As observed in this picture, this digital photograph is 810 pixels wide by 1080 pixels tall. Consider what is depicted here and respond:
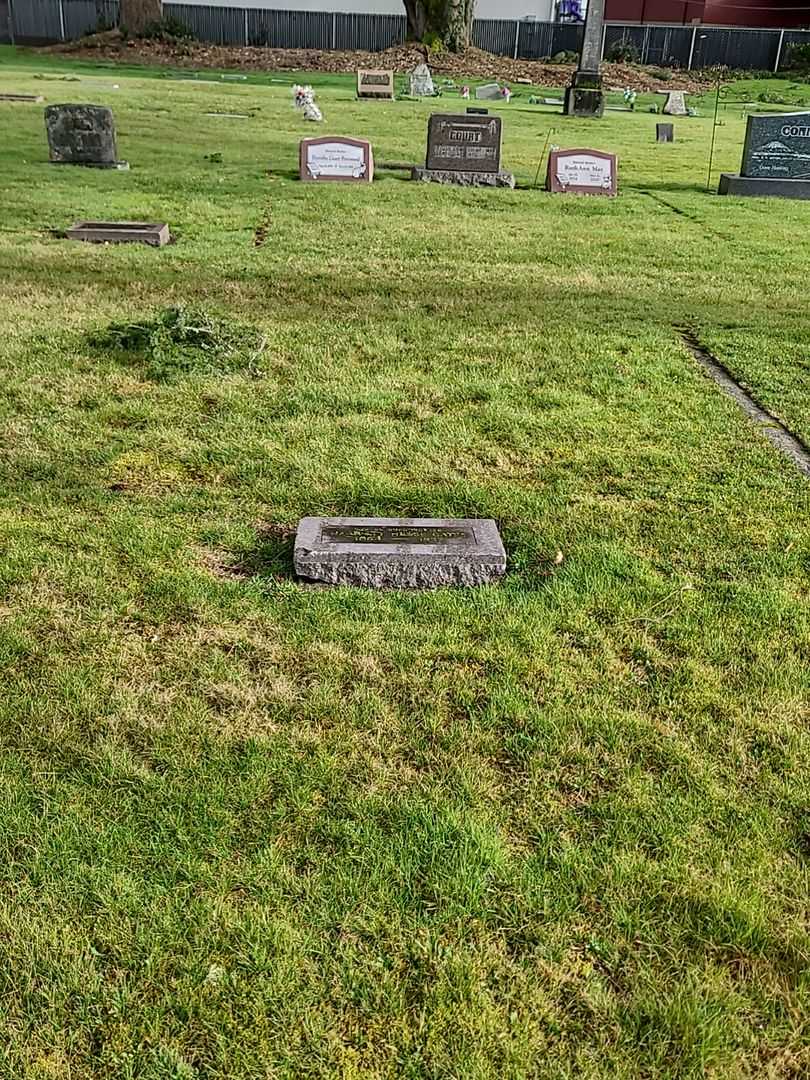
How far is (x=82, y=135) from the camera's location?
1386cm

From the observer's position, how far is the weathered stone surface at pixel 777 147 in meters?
14.1

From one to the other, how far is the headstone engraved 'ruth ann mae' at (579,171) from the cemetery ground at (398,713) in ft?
25.1

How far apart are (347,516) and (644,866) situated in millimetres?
2309

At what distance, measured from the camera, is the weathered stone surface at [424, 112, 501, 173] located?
14078 millimetres

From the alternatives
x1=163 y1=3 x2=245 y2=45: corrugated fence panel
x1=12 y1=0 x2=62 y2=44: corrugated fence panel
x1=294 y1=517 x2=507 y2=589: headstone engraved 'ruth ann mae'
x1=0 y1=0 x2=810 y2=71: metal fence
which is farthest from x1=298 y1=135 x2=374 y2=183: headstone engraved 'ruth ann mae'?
x1=12 y1=0 x2=62 y2=44: corrugated fence panel

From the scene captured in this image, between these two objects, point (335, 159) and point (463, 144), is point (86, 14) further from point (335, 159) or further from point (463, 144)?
point (463, 144)

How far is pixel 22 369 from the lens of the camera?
20.8 ft

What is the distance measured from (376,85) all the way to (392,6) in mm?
22772

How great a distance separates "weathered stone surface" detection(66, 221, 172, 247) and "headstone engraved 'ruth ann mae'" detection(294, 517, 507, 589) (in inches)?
269

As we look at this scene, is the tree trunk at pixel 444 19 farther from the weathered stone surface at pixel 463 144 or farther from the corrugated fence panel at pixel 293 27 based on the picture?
the weathered stone surface at pixel 463 144

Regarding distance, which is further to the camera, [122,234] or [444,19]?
[444,19]

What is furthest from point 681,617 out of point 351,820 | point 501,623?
point 351,820

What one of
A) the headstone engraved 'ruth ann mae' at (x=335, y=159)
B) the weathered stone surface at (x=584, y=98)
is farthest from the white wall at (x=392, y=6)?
the headstone engraved 'ruth ann mae' at (x=335, y=159)

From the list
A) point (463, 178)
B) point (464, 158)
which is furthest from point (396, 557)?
point (464, 158)
